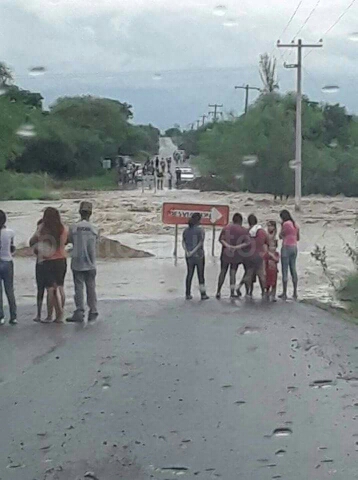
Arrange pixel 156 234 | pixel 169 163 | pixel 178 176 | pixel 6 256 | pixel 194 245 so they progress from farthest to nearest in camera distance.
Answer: pixel 178 176, pixel 169 163, pixel 156 234, pixel 194 245, pixel 6 256

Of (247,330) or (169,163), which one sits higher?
(169,163)

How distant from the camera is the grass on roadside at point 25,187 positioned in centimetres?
5675

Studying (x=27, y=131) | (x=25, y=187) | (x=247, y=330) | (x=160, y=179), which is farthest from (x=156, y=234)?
(x=247, y=330)

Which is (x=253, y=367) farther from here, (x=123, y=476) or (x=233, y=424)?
(x=123, y=476)

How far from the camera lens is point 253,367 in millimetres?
11711

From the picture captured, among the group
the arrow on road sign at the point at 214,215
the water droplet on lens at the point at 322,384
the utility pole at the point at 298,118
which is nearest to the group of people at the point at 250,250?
the arrow on road sign at the point at 214,215

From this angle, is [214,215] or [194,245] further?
[214,215]

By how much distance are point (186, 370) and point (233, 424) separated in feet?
9.51

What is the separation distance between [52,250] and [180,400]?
6.53 metres

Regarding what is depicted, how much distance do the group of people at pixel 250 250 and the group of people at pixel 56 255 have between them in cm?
350

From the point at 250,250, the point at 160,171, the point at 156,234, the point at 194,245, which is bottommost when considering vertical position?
the point at 156,234

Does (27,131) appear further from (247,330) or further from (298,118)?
(247,330)

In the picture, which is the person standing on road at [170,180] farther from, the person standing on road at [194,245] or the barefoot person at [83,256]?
the barefoot person at [83,256]

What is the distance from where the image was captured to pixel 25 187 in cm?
5662
